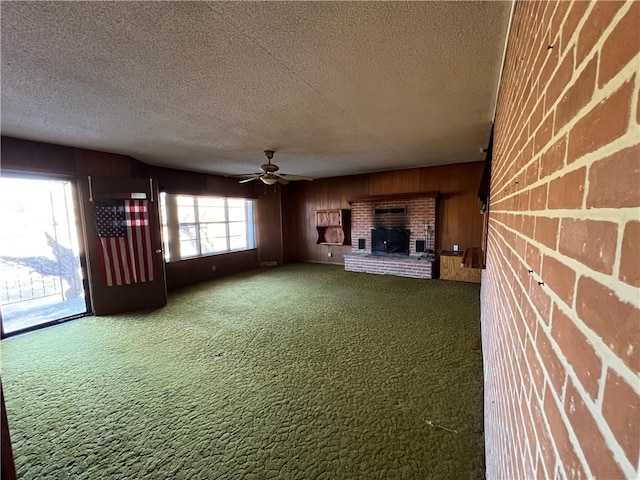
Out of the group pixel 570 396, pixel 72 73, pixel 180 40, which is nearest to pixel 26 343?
pixel 72 73

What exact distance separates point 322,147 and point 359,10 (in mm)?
2727

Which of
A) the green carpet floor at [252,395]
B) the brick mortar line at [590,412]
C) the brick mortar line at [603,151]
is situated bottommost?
the green carpet floor at [252,395]

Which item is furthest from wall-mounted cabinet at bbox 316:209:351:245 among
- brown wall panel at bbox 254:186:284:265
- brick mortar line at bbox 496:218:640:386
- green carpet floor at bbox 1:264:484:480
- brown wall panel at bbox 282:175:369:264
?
brick mortar line at bbox 496:218:640:386

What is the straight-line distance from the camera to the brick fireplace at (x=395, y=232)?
603 centimetres

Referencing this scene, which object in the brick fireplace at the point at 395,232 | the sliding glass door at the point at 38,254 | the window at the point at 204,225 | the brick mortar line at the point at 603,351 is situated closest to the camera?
the brick mortar line at the point at 603,351

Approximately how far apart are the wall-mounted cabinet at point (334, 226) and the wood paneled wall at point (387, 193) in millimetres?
161

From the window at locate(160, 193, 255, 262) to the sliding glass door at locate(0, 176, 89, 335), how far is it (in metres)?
1.43

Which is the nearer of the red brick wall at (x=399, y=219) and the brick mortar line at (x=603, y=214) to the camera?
the brick mortar line at (x=603, y=214)

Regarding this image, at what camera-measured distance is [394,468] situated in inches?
62.7

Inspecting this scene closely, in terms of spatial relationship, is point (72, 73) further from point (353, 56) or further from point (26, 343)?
point (26, 343)

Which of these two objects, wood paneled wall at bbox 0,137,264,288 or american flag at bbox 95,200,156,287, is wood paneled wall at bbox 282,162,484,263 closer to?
wood paneled wall at bbox 0,137,264,288

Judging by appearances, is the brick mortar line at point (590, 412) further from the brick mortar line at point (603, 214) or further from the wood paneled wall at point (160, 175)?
the wood paneled wall at point (160, 175)

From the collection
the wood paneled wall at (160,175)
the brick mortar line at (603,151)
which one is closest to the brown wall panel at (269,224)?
the wood paneled wall at (160,175)

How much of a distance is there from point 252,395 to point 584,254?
2362mm
